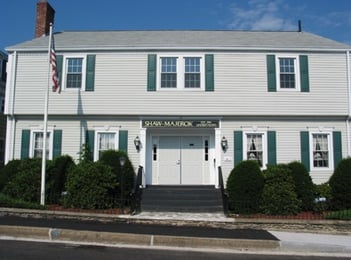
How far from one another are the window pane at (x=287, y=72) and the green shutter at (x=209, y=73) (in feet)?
9.53

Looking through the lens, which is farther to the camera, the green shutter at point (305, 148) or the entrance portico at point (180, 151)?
the entrance portico at point (180, 151)

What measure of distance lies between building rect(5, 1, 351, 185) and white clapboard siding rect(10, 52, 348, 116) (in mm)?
41

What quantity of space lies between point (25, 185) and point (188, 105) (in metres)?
6.87

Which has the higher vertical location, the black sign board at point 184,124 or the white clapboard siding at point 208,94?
the white clapboard siding at point 208,94

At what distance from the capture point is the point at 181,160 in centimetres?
1451

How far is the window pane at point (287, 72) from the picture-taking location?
1428cm

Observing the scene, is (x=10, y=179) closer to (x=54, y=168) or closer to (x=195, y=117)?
(x=54, y=168)

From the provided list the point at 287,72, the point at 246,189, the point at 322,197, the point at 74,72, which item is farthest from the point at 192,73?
the point at 322,197

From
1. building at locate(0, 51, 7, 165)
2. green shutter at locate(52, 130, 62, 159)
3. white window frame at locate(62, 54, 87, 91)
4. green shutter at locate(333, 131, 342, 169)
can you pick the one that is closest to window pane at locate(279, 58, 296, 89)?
green shutter at locate(333, 131, 342, 169)

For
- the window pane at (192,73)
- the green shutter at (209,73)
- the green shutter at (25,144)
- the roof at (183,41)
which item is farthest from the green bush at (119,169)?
the roof at (183,41)

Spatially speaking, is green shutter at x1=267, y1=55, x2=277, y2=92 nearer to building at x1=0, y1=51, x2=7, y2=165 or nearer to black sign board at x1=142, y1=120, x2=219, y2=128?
black sign board at x1=142, y1=120, x2=219, y2=128

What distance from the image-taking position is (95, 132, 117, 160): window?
14.3 meters

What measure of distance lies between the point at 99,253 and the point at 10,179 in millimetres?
7145

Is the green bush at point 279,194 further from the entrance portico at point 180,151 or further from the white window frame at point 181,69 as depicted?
the white window frame at point 181,69
